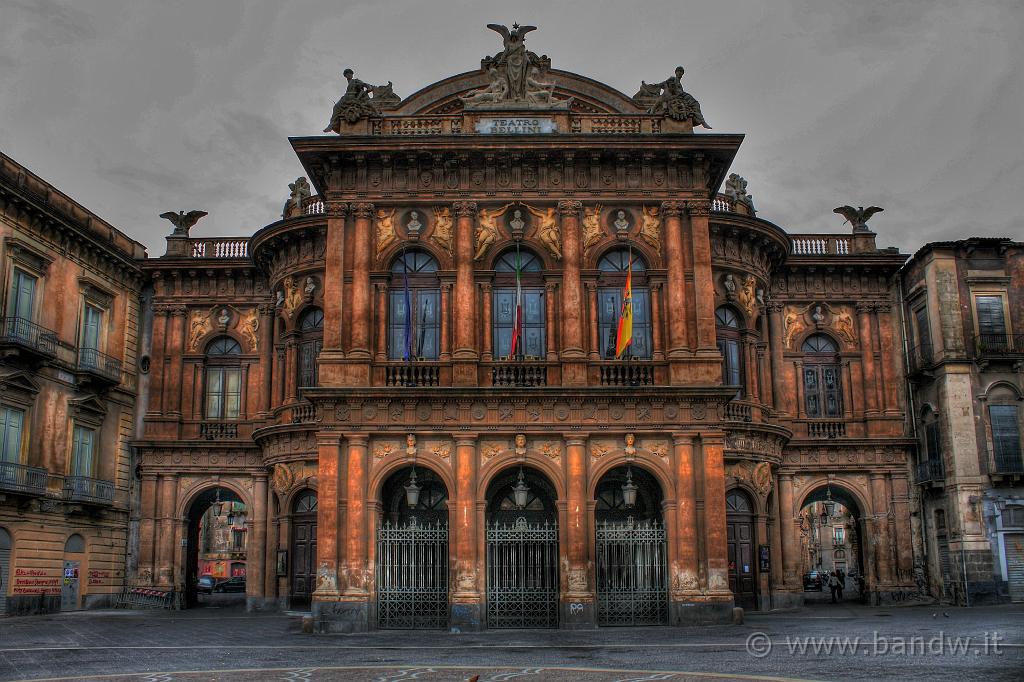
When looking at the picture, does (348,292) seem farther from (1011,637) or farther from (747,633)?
(1011,637)

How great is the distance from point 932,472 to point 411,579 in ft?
62.6

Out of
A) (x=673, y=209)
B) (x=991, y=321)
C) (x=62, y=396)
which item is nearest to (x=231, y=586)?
(x=62, y=396)

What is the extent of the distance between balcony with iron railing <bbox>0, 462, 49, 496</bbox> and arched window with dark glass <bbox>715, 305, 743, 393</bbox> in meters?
21.4

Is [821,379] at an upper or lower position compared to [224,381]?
lower

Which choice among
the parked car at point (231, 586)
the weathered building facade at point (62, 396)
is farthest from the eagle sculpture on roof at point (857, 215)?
the parked car at point (231, 586)

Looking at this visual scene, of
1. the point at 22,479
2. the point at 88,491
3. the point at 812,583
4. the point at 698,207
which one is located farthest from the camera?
the point at 812,583

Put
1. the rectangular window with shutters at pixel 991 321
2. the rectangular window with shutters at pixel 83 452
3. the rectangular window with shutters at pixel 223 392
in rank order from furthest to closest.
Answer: the rectangular window with shutters at pixel 223 392, the rectangular window with shutters at pixel 991 321, the rectangular window with shutters at pixel 83 452

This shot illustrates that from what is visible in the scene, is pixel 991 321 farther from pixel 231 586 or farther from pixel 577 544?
pixel 231 586

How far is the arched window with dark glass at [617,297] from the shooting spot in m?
27.1

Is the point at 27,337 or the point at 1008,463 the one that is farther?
the point at 1008,463

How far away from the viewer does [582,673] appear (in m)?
15.8

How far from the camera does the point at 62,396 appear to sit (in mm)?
33062

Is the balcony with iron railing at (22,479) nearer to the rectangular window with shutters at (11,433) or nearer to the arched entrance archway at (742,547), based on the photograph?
the rectangular window with shutters at (11,433)
